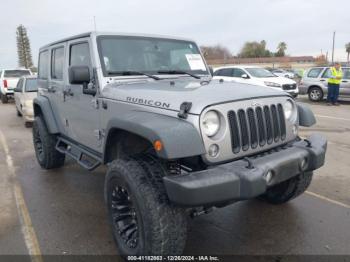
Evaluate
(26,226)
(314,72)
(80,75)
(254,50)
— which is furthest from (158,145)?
(254,50)

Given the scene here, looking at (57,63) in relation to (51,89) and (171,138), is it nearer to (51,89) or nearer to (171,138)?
(51,89)

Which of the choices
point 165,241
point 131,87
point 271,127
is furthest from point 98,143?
point 271,127

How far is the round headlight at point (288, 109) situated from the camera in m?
3.37

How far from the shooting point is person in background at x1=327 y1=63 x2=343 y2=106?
14327 millimetres

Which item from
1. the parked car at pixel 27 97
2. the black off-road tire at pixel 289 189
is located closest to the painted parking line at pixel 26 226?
the black off-road tire at pixel 289 189

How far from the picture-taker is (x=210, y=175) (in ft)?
8.19

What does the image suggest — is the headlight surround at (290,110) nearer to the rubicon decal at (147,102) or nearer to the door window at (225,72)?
the rubicon decal at (147,102)

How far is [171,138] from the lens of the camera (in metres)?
2.52

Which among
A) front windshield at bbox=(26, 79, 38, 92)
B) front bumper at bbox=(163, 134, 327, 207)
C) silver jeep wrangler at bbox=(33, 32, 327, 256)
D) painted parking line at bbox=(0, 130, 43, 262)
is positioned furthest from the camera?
front windshield at bbox=(26, 79, 38, 92)

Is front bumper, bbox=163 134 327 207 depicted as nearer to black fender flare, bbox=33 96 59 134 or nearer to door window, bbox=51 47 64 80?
door window, bbox=51 47 64 80

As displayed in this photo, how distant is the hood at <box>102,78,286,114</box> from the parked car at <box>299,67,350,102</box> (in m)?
13.2

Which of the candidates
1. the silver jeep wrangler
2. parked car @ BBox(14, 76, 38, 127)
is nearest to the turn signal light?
the silver jeep wrangler

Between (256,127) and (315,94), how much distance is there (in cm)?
1402

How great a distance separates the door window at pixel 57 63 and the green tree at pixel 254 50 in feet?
257
